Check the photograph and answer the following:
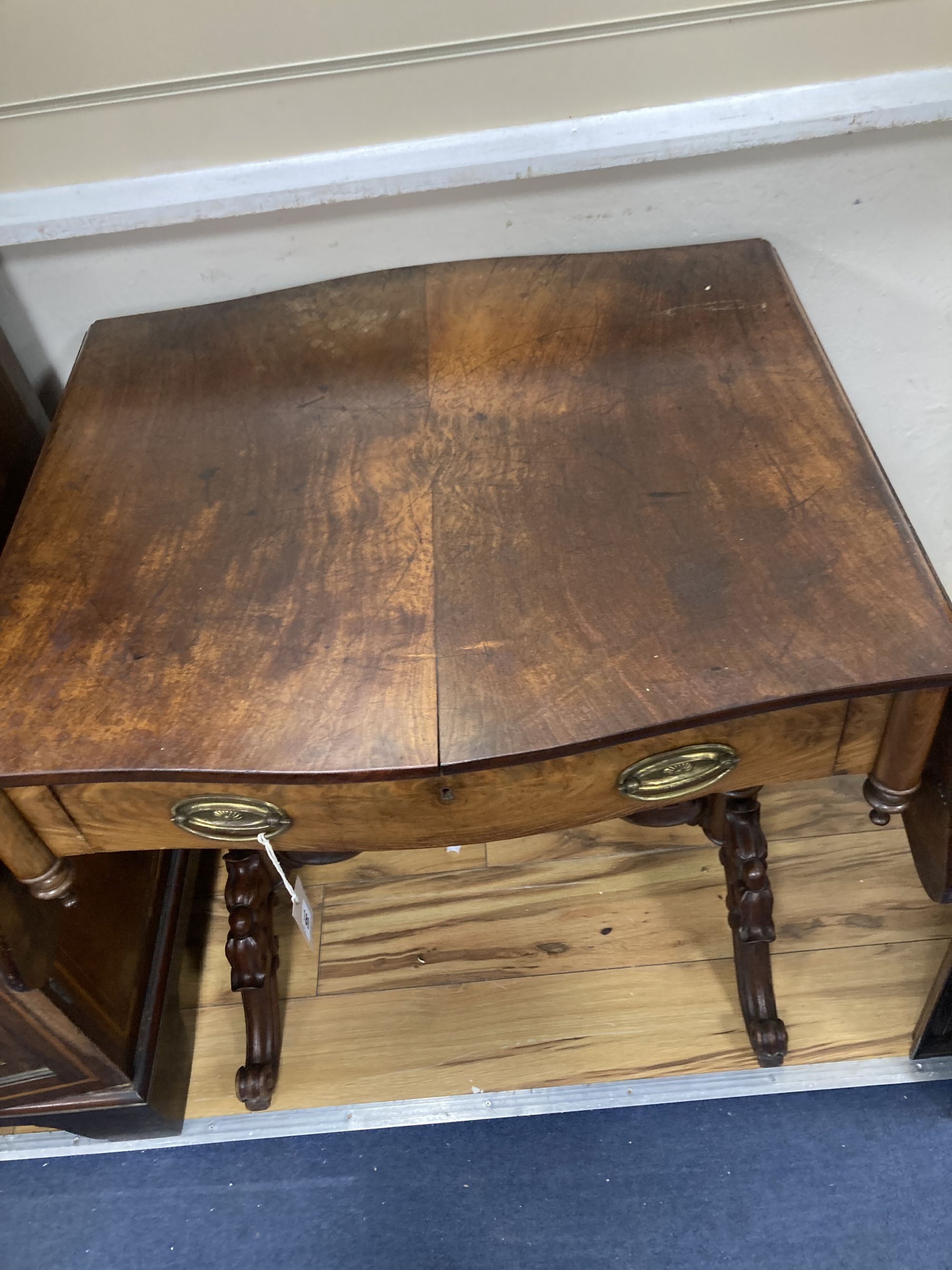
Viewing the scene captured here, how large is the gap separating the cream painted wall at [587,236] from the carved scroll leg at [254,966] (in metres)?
0.51

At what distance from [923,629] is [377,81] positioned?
57 centimetres

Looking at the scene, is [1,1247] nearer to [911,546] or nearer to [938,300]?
[911,546]

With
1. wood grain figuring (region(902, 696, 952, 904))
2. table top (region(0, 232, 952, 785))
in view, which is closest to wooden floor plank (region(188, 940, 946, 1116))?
wood grain figuring (region(902, 696, 952, 904))

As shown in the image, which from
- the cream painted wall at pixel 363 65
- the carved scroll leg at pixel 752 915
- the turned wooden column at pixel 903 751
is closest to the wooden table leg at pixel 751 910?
the carved scroll leg at pixel 752 915

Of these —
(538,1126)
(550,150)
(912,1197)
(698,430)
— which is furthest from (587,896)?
(550,150)

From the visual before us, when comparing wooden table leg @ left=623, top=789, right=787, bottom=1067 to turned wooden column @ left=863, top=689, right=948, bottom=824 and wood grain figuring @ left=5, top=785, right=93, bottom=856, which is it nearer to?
turned wooden column @ left=863, top=689, right=948, bottom=824

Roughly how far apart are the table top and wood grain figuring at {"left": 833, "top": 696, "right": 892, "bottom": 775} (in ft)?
0.19

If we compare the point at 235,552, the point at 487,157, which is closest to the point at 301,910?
the point at 235,552

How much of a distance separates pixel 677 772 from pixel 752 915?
0.44m

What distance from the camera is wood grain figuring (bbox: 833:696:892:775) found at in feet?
1.82

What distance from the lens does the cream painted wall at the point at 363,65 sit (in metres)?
0.69

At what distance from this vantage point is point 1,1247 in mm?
911

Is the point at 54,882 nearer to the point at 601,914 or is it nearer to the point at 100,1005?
the point at 100,1005

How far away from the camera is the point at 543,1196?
2.95ft
